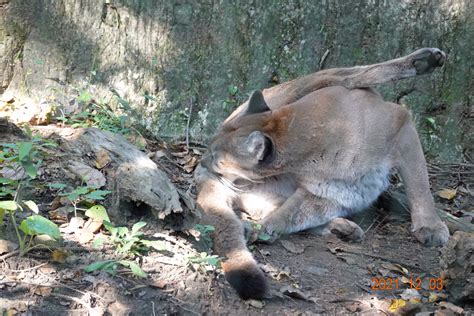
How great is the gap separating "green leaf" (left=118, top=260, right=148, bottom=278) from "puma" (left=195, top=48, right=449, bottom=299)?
1.47m

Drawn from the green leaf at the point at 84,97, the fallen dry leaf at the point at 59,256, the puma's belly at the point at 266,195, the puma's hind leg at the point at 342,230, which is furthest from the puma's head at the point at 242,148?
the fallen dry leaf at the point at 59,256

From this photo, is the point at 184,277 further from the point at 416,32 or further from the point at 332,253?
the point at 416,32

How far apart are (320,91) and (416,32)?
4.57ft

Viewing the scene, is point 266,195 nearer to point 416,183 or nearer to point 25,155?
point 416,183

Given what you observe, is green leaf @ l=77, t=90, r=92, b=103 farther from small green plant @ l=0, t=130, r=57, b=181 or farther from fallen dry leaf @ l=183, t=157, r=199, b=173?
small green plant @ l=0, t=130, r=57, b=181

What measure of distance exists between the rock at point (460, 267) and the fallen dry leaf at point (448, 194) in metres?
1.96

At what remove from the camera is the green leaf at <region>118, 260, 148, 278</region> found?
346cm

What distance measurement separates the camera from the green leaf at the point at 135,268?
3457mm

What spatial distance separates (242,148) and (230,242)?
1301 mm

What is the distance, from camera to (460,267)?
3.81m

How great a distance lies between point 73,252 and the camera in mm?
3627

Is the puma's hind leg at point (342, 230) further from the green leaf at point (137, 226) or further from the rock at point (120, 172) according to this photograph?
the green leaf at point (137, 226)
